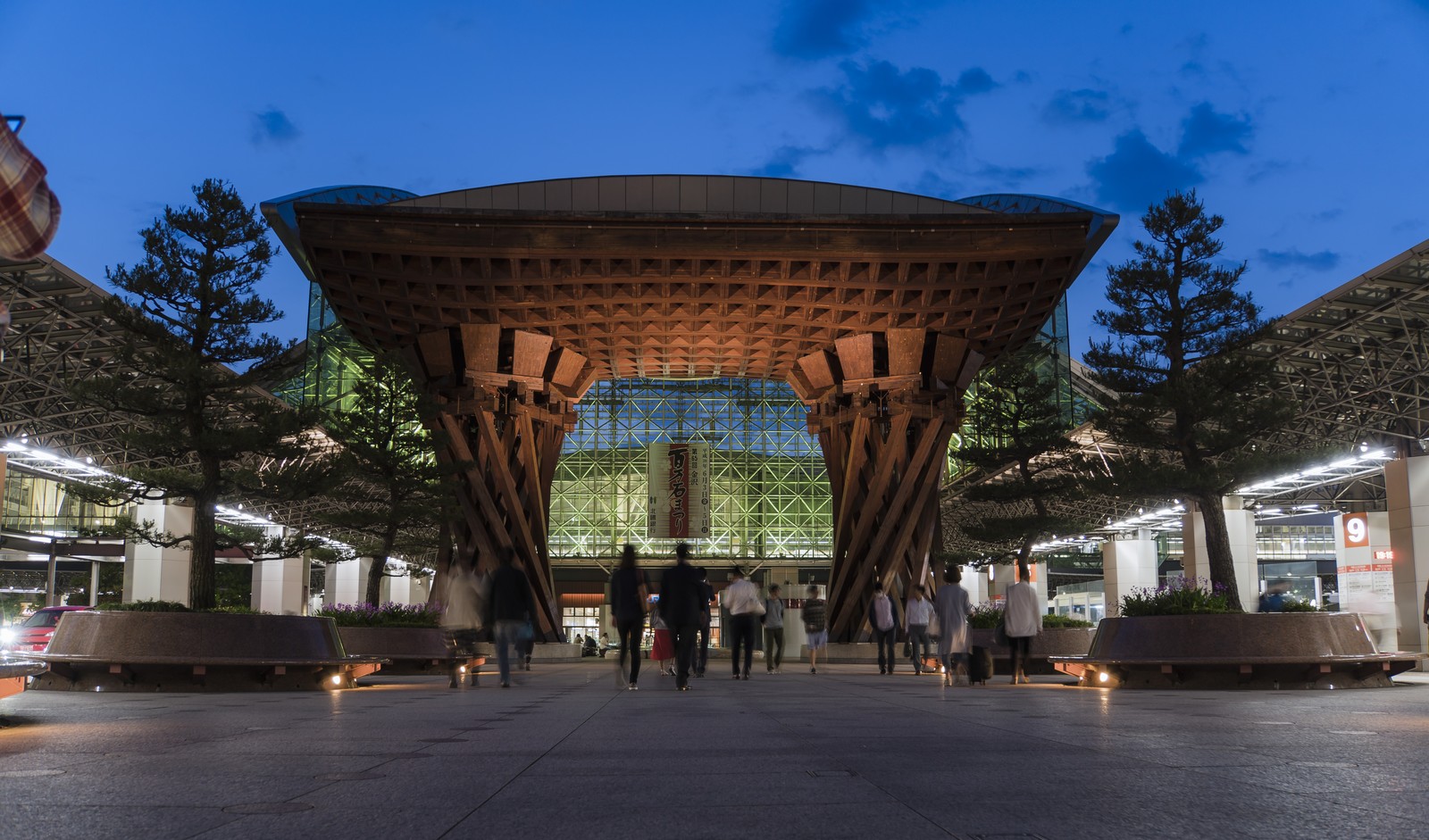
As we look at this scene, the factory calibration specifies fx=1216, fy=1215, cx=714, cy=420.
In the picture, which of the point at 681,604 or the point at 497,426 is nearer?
the point at 681,604

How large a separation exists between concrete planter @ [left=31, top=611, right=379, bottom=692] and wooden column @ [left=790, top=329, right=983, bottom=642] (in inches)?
667

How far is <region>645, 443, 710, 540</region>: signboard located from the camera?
39.1 metres

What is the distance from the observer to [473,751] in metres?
5.58

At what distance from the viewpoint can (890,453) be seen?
27781 mm

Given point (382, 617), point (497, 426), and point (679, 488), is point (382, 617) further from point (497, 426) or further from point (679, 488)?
point (679, 488)

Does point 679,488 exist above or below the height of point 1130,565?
above

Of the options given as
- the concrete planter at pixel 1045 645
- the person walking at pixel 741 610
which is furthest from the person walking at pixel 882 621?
the person walking at pixel 741 610

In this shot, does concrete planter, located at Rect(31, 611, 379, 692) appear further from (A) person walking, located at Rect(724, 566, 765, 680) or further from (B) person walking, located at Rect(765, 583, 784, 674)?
(B) person walking, located at Rect(765, 583, 784, 674)

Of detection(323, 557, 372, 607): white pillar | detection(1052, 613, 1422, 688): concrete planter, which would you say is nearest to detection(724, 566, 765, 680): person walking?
detection(1052, 613, 1422, 688): concrete planter

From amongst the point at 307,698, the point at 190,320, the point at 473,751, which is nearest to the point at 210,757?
the point at 473,751

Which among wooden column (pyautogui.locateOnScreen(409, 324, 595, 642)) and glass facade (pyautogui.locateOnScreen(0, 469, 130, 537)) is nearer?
wooden column (pyautogui.locateOnScreen(409, 324, 595, 642))

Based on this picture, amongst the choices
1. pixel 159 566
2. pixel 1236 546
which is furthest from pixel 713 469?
pixel 159 566

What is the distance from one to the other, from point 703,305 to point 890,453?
547 centimetres

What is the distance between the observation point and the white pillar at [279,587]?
38438mm
